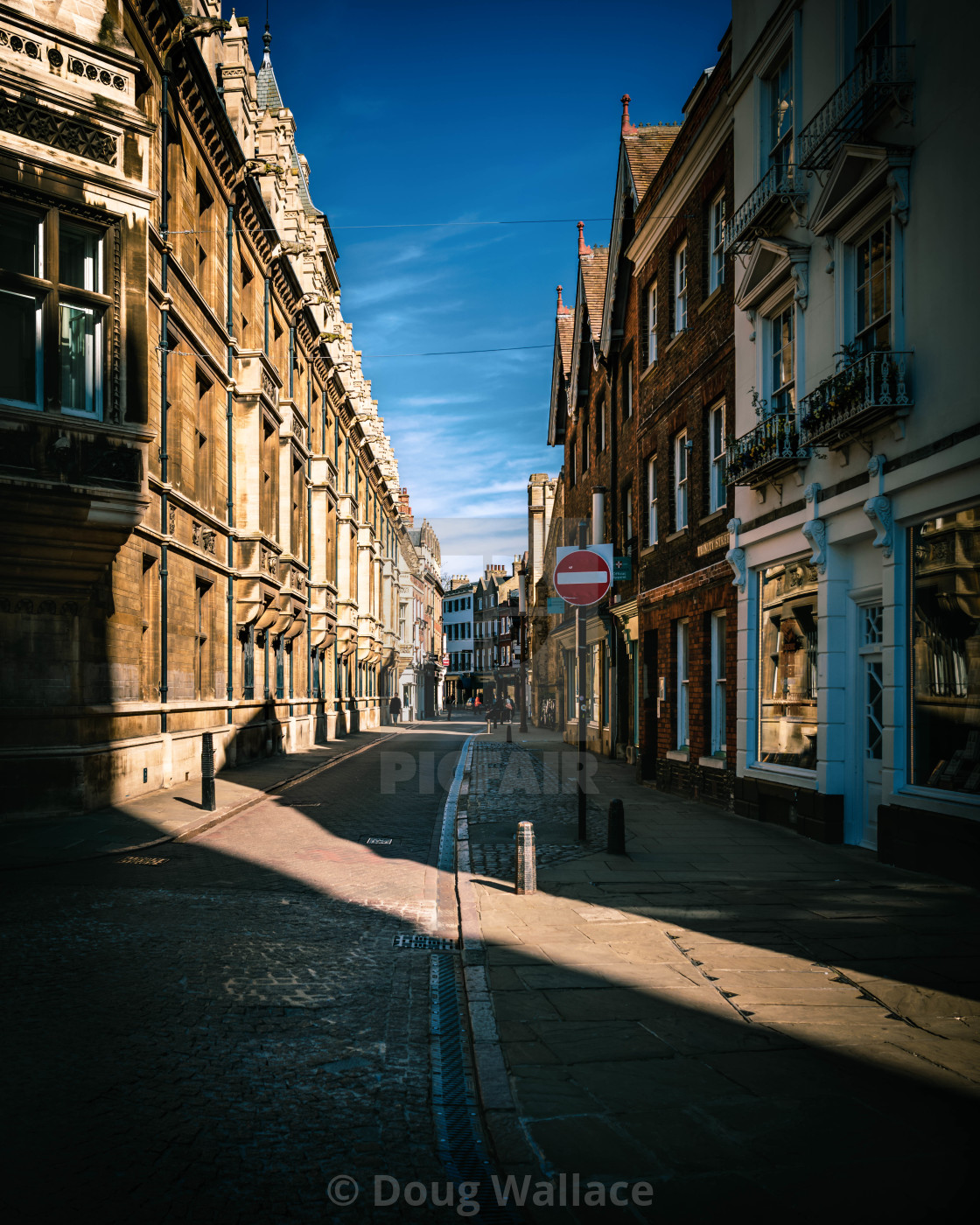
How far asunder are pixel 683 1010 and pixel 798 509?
26.0 feet

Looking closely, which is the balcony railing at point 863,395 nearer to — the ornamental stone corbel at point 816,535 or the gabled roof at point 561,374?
the ornamental stone corbel at point 816,535

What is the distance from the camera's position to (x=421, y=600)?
85562 millimetres

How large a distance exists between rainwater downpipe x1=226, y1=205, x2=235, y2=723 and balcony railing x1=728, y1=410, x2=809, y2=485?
41.5ft

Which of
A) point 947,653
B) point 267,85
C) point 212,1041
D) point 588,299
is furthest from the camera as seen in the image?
point 267,85

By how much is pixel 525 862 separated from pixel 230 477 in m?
15.8

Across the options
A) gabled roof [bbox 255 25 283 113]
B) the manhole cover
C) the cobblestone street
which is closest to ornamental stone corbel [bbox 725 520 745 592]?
the cobblestone street

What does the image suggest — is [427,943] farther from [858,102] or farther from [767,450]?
[858,102]

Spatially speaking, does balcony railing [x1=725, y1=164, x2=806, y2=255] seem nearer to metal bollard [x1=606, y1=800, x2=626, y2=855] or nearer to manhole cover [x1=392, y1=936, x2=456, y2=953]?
metal bollard [x1=606, y1=800, x2=626, y2=855]

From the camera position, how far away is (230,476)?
72.2ft

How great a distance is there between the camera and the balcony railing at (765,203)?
1158 cm

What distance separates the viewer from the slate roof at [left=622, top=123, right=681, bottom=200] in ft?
66.4

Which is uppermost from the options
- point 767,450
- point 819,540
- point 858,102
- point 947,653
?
point 858,102

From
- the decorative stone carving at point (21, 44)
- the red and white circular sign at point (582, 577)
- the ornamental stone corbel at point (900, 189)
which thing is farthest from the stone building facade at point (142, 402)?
the ornamental stone corbel at point (900, 189)

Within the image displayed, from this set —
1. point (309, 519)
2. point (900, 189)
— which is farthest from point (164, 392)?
point (309, 519)
